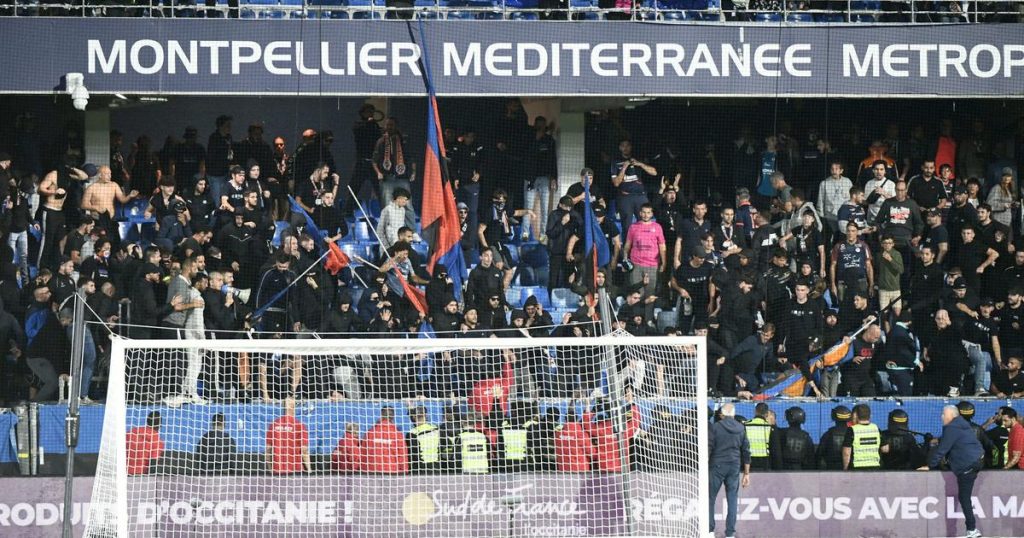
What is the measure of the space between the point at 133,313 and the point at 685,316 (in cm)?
596

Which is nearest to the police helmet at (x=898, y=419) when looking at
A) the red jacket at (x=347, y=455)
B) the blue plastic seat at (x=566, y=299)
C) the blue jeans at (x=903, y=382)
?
the blue jeans at (x=903, y=382)

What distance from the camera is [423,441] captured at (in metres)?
14.2

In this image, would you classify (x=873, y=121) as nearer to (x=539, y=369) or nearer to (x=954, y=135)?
(x=954, y=135)

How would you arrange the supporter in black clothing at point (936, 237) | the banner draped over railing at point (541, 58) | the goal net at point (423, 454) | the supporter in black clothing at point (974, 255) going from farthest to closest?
the supporter in black clothing at point (936, 237) → the supporter in black clothing at point (974, 255) → the banner draped over railing at point (541, 58) → the goal net at point (423, 454)

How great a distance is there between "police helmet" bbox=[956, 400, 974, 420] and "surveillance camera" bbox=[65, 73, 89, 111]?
9.48m

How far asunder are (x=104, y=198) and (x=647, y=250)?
20.0 feet

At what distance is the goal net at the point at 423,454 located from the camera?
14.0m

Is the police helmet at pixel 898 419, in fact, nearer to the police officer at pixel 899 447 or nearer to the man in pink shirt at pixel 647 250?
the police officer at pixel 899 447

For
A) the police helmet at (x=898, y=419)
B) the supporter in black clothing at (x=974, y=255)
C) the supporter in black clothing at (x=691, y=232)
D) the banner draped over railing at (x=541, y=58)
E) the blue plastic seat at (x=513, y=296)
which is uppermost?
the banner draped over railing at (x=541, y=58)

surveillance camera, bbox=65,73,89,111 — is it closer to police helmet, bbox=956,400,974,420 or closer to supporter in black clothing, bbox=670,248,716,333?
supporter in black clothing, bbox=670,248,716,333

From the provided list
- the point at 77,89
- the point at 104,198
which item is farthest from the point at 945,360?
the point at 77,89

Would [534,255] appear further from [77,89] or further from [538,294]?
[77,89]

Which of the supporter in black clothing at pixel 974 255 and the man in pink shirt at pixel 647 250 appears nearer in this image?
the supporter in black clothing at pixel 974 255

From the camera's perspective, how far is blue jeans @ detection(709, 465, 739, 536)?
1425cm
